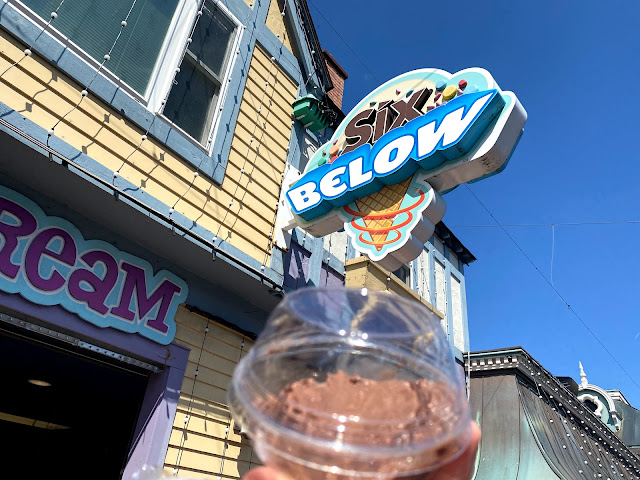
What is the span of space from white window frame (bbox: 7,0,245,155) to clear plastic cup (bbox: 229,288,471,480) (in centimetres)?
407

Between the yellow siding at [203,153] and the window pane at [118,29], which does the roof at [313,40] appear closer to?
the yellow siding at [203,153]

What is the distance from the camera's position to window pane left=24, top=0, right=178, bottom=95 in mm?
4305

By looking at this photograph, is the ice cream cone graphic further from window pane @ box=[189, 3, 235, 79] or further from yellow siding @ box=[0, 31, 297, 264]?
window pane @ box=[189, 3, 235, 79]

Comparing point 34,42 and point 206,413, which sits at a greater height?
point 34,42

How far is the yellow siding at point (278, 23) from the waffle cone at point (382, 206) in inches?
141

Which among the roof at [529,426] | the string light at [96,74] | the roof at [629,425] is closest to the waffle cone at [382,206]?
the string light at [96,74]

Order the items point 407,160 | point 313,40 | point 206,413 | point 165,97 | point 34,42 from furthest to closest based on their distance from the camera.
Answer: point 313,40, point 165,97, point 407,160, point 206,413, point 34,42

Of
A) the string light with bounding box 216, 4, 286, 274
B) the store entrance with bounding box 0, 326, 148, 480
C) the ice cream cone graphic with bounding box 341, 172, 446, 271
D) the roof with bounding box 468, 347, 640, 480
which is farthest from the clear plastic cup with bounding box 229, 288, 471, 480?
the roof with bounding box 468, 347, 640, 480

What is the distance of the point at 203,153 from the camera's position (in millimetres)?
5293

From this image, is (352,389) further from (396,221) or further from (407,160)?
(407,160)

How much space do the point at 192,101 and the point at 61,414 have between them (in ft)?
20.8

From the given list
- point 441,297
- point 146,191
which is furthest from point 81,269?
point 441,297

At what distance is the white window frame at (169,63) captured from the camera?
430 cm

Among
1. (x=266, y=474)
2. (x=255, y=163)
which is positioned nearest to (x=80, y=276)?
(x=255, y=163)
